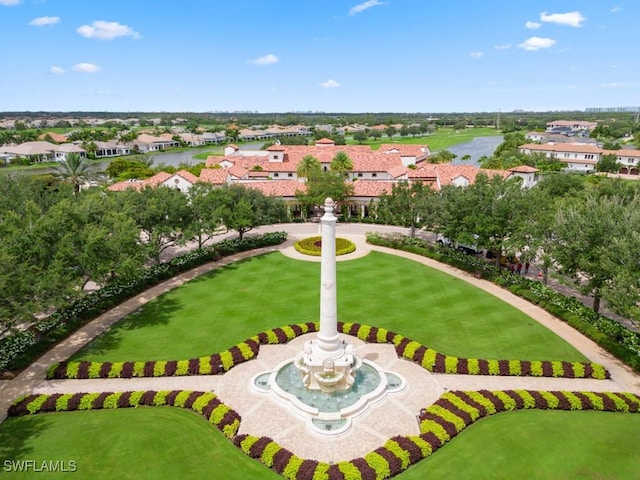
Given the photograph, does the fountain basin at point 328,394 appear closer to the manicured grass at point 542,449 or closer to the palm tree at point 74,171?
the manicured grass at point 542,449

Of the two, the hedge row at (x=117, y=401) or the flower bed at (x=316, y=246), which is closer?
the hedge row at (x=117, y=401)

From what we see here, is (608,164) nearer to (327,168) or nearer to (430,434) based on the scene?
(327,168)

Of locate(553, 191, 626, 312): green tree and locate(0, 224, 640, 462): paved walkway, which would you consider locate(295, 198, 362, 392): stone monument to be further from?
locate(553, 191, 626, 312): green tree

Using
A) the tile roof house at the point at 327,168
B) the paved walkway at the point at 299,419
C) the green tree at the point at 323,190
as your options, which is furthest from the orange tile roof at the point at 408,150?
the paved walkway at the point at 299,419

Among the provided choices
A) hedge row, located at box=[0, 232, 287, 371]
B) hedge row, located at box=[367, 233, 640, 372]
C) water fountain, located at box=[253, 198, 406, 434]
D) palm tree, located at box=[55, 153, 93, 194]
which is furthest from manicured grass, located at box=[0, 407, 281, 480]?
palm tree, located at box=[55, 153, 93, 194]

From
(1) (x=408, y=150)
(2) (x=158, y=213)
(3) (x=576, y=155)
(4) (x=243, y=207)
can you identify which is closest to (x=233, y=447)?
(2) (x=158, y=213)

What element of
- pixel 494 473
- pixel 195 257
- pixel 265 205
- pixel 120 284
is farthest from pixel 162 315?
pixel 494 473

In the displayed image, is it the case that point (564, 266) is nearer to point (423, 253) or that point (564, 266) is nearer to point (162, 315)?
point (423, 253)
